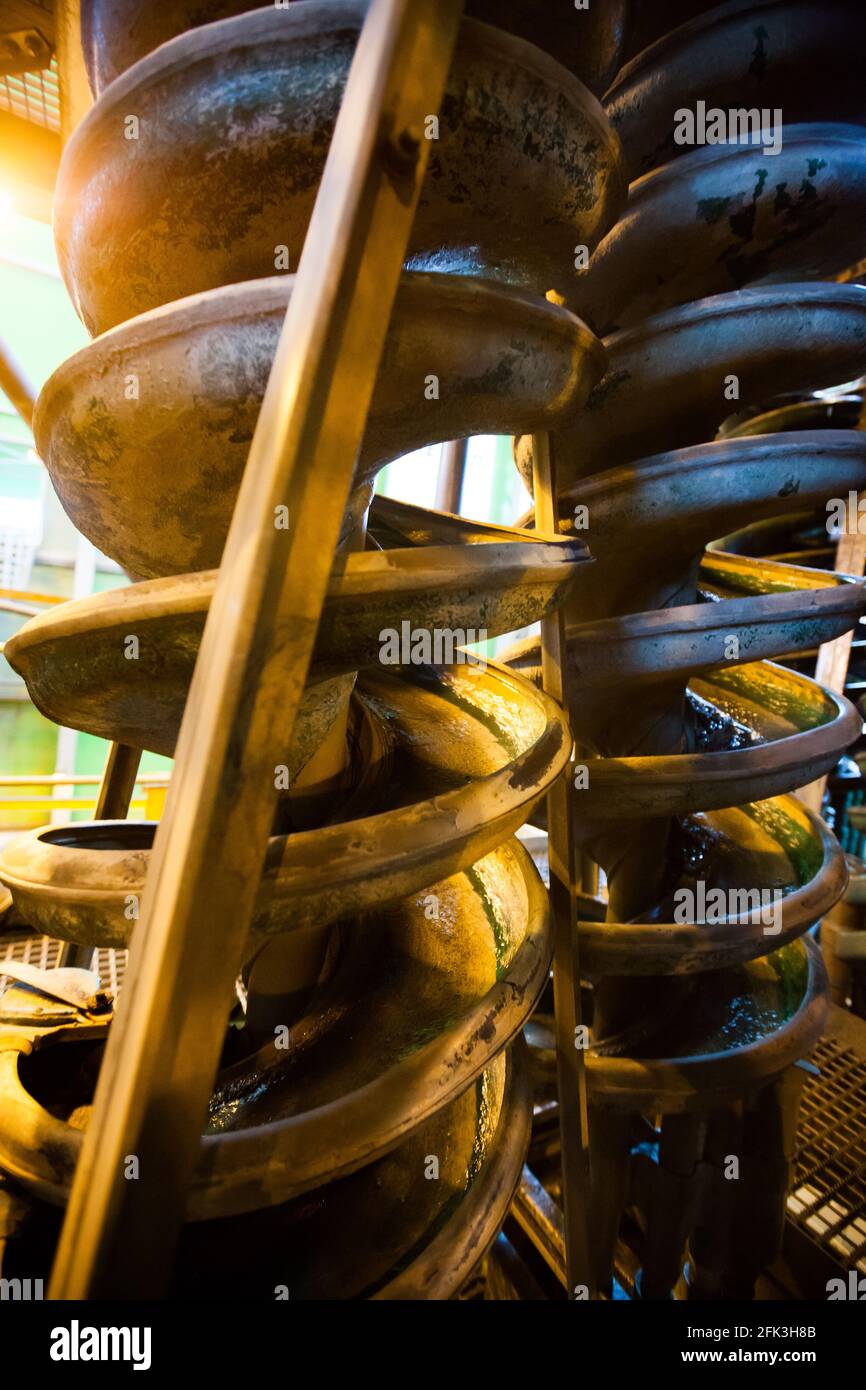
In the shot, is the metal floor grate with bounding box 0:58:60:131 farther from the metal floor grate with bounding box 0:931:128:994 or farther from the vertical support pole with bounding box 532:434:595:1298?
the metal floor grate with bounding box 0:931:128:994

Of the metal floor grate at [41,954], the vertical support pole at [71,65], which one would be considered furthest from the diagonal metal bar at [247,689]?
the metal floor grate at [41,954]

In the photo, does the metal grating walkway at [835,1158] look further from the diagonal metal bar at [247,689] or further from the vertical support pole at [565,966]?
the diagonal metal bar at [247,689]

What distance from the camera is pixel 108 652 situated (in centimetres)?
47

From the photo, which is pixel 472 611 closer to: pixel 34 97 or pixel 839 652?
pixel 34 97

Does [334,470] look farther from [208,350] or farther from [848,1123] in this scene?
[848,1123]

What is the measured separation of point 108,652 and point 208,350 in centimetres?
22

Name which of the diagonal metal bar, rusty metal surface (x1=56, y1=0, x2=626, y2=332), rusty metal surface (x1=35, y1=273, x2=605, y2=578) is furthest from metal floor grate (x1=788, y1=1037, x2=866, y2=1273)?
rusty metal surface (x1=56, y1=0, x2=626, y2=332)

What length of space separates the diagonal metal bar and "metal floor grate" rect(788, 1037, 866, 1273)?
1242 mm

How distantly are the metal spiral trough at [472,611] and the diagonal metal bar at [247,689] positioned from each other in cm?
7

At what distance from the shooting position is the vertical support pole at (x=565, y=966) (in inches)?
27.2

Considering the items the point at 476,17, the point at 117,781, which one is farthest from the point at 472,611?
the point at 117,781

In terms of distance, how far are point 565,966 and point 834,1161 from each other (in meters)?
0.96

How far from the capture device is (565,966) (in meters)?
0.71

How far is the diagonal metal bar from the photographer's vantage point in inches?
12.7
